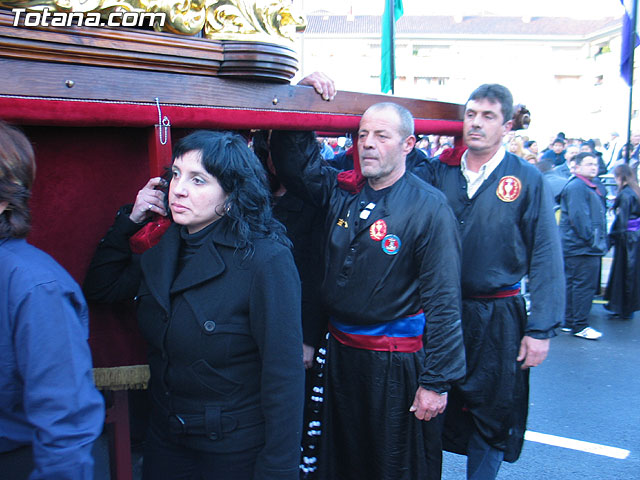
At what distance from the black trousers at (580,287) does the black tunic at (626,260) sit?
0.52 m

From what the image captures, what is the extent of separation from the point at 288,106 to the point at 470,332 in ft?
4.42

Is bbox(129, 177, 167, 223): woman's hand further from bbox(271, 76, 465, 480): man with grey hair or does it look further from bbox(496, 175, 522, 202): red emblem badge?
bbox(496, 175, 522, 202): red emblem badge

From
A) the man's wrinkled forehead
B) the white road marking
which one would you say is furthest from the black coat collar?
the white road marking

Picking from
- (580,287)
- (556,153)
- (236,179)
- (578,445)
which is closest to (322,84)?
(236,179)

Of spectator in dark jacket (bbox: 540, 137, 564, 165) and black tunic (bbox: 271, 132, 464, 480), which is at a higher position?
spectator in dark jacket (bbox: 540, 137, 564, 165)

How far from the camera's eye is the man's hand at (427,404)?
2123 mm

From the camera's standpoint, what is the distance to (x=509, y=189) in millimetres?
2566

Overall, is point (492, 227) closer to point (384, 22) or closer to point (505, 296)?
point (505, 296)

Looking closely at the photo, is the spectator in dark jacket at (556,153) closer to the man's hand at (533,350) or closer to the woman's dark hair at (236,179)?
the man's hand at (533,350)

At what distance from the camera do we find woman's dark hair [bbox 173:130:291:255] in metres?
1.62

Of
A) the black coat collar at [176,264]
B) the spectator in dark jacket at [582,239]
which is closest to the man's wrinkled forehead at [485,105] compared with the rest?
the black coat collar at [176,264]

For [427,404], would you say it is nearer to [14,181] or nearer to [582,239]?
[14,181]

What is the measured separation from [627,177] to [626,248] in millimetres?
751

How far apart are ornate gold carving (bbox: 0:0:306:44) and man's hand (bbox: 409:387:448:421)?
1.32 meters
